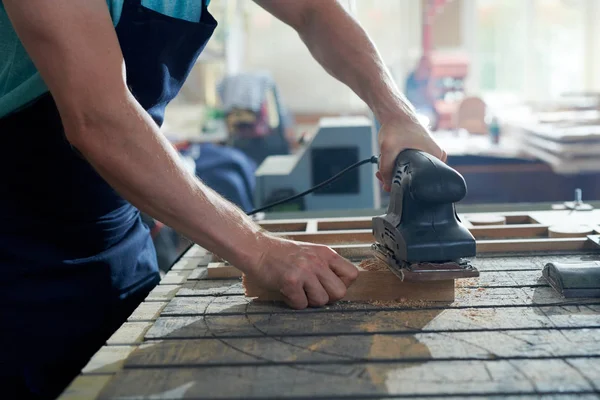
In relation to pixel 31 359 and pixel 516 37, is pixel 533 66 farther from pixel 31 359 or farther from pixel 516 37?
pixel 31 359

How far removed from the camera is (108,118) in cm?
101

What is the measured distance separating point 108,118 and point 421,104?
12.9ft

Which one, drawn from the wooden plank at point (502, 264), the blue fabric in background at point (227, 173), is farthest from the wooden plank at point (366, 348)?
the blue fabric in background at point (227, 173)

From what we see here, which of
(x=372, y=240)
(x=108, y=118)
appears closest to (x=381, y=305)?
(x=372, y=240)

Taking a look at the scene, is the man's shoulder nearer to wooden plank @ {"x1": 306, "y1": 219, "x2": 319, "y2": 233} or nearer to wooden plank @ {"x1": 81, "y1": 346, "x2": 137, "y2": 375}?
wooden plank @ {"x1": 306, "y1": 219, "x2": 319, "y2": 233}

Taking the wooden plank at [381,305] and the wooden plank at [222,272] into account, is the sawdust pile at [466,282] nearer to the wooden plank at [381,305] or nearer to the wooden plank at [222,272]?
the wooden plank at [381,305]

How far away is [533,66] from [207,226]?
19.9ft

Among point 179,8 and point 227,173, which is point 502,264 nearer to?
point 179,8

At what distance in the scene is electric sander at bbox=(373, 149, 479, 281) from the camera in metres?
1.12

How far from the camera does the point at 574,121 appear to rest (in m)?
3.63

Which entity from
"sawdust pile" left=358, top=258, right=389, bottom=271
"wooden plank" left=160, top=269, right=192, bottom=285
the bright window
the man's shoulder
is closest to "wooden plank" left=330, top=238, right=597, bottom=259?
"sawdust pile" left=358, top=258, right=389, bottom=271

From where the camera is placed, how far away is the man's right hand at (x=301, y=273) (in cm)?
109

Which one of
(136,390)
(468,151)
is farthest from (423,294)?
(468,151)

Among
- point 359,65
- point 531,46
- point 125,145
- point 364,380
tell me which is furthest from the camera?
point 531,46
